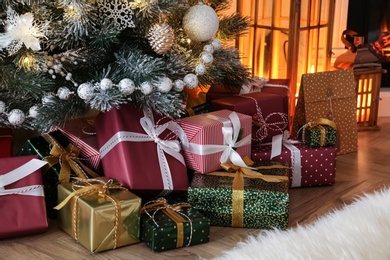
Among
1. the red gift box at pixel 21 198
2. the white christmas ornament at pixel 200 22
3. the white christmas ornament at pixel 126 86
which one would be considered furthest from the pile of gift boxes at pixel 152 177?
the white christmas ornament at pixel 200 22

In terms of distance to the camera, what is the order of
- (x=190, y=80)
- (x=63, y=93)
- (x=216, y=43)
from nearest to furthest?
(x=63, y=93) < (x=190, y=80) < (x=216, y=43)

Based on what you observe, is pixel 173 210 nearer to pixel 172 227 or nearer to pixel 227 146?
pixel 172 227

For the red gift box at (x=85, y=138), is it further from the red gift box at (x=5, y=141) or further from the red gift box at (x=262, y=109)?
the red gift box at (x=262, y=109)

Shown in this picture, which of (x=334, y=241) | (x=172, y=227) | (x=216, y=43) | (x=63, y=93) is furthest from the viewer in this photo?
(x=216, y=43)

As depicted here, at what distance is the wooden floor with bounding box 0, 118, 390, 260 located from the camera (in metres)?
1.29

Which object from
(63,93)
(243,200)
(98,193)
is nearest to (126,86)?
(63,93)

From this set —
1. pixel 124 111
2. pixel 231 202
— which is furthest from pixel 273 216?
pixel 124 111

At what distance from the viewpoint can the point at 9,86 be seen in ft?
4.64

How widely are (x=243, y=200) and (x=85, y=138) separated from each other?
0.45 metres

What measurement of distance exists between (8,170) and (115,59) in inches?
15.8

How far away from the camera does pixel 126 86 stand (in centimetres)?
138

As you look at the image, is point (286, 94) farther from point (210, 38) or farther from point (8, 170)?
point (8, 170)

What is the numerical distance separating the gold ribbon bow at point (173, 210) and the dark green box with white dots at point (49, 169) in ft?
0.83

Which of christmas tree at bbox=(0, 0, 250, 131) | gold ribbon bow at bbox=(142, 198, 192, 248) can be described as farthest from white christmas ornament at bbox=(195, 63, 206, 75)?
gold ribbon bow at bbox=(142, 198, 192, 248)
